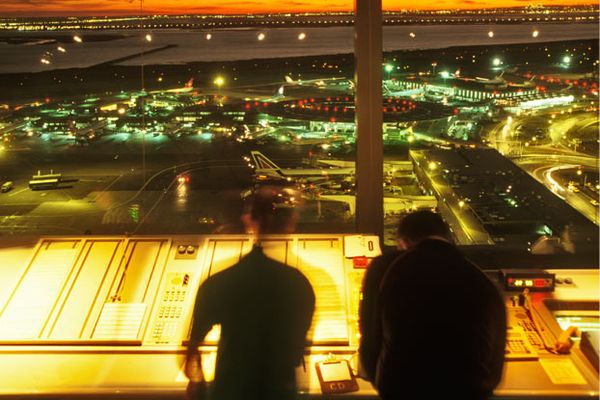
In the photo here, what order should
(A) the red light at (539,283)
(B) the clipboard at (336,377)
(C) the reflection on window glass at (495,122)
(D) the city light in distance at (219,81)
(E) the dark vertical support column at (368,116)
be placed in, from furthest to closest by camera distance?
(D) the city light in distance at (219,81)
(C) the reflection on window glass at (495,122)
(E) the dark vertical support column at (368,116)
(A) the red light at (539,283)
(B) the clipboard at (336,377)

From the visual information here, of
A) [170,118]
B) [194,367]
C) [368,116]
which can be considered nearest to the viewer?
[194,367]

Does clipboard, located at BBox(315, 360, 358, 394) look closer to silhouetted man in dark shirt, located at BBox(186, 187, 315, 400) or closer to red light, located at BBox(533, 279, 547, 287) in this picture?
silhouetted man in dark shirt, located at BBox(186, 187, 315, 400)

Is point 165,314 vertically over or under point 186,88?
under

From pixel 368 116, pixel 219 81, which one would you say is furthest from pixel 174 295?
pixel 219 81

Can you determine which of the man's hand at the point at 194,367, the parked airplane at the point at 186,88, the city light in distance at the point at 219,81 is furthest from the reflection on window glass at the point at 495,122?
the city light in distance at the point at 219,81

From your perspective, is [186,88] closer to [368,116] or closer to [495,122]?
[495,122]

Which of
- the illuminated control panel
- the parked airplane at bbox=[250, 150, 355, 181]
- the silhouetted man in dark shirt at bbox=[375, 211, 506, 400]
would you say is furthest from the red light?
the parked airplane at bbox=[250, 150, 355, 181]

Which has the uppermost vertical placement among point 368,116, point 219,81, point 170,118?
point 219,81

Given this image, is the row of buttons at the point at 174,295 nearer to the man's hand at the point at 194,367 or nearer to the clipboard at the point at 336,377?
the man's hand at the point at 194,367
